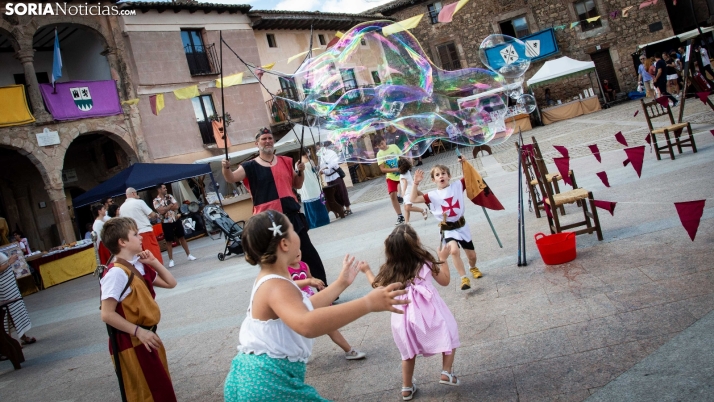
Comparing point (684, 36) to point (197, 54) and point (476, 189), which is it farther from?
point (476, 189)

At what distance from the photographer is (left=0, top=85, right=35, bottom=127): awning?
51.9ft

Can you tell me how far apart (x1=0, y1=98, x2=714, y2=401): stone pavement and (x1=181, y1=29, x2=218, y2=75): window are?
16.0 meters

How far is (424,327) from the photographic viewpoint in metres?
3.18

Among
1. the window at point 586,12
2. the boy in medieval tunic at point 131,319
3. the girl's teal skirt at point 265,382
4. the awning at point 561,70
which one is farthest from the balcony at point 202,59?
the girl's teal skirt at point 265,382

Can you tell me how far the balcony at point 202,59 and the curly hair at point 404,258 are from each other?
67.5 ft

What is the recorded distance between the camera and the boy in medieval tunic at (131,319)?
3.19 metres

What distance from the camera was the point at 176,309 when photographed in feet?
24.0

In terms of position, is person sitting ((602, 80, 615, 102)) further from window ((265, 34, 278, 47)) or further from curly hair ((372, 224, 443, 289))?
curly hair ((372, 224, 443, 289))

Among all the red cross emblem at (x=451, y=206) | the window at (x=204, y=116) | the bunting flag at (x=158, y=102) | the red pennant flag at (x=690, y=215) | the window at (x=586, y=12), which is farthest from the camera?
the window at (x=586, y=12)

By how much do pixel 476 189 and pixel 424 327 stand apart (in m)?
2.81

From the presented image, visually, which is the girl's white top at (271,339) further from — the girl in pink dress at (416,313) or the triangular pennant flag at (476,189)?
the triangular pennant flag at (476,189)

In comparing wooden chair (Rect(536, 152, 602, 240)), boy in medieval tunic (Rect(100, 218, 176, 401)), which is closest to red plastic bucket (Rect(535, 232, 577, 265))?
wooden chair (Rect(536, 152, 602, 240))

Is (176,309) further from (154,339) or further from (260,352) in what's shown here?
(260,352)

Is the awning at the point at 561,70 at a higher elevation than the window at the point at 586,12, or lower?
lower
